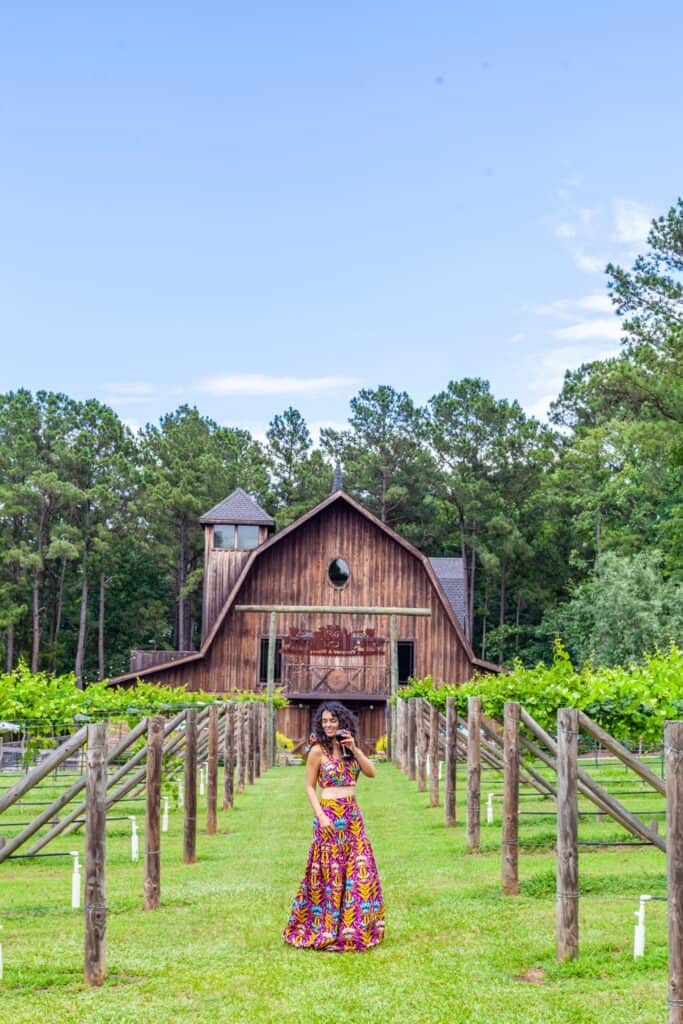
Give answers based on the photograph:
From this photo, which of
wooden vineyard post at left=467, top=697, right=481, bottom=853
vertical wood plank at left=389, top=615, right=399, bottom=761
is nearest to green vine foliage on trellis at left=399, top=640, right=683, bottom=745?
wooden vineyard post at left=467, top=697, right=481, bottom=853

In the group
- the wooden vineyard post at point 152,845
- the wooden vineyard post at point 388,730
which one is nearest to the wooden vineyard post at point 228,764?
the wooden vineyard post at point 152,845

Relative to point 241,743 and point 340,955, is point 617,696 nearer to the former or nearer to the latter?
point 340,955

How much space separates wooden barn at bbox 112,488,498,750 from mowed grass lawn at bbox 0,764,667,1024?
26.6 m

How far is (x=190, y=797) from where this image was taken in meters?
14.1

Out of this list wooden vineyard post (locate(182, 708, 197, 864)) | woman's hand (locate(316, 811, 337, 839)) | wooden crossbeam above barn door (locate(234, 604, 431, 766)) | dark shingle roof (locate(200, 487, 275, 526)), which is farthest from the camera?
dark shingle roof (locate(200, 487, 275, 526))

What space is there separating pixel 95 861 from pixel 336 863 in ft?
6.17

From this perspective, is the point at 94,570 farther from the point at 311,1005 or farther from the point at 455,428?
the point at 311,1005

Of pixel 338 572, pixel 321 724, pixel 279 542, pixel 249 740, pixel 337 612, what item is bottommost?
pixel 249 740

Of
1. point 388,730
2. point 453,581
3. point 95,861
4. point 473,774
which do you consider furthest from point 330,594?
point 95,861

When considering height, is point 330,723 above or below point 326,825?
above

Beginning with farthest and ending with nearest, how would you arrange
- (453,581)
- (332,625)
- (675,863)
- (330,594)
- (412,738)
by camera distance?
(453,581) < (330,594) < (332,625) < (412,738) < (675,863)

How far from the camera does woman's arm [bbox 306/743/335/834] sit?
30.4 ft

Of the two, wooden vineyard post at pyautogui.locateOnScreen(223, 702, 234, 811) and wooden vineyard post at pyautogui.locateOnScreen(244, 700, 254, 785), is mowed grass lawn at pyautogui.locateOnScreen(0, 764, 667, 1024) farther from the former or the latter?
wooden vineyard post at pyautogui.locateOnScreen(244, 700, 254, 785)

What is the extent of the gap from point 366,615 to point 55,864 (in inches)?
1089
